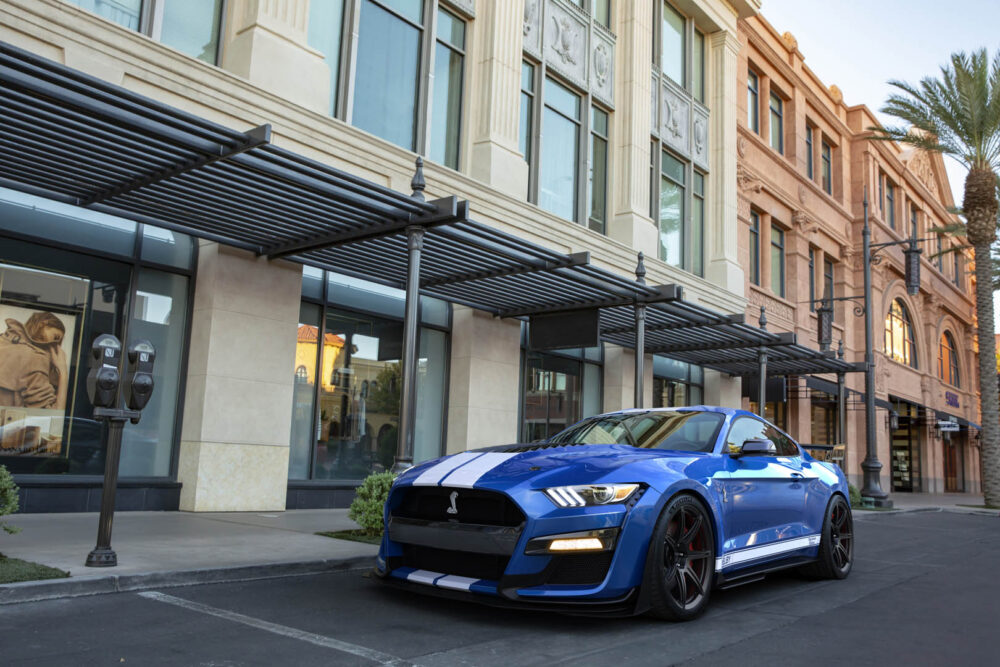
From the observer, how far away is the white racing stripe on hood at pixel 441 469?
18.7ft

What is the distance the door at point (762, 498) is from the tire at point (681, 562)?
333mm

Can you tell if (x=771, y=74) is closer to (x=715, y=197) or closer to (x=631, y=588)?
(x=715, y=197)

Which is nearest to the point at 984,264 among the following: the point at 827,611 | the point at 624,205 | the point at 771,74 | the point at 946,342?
the point at 771,74

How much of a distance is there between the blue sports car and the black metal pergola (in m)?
3.95

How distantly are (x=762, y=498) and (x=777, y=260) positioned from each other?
2337 cm

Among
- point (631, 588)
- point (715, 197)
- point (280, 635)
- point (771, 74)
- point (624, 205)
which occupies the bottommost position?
point (280, 635)

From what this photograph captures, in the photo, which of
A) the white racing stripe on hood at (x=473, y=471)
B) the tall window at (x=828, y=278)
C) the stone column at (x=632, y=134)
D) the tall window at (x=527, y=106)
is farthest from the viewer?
the tall window at (x=828, y=278)

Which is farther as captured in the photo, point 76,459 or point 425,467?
point 76,459

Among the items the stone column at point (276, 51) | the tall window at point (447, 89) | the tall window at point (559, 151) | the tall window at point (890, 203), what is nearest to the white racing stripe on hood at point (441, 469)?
the stone column at point (276, 51)

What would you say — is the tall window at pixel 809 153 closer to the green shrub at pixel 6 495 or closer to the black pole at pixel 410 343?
the black pole at pixel 410 343

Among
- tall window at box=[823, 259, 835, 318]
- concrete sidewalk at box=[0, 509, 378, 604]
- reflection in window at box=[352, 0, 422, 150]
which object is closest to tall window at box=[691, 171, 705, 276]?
tall window at box=[823, 259, 835, 318]

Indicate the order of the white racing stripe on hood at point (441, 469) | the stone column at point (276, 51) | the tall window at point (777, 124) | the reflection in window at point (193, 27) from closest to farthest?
1. the white racing stripe on hood at point (441, 469)
2. the reflection in window at point (193, 27)
3. the stone column at point (276, 51)
4. the tall window at point (777, 124)

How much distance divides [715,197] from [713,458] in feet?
60.2

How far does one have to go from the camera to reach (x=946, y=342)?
48188 mm
